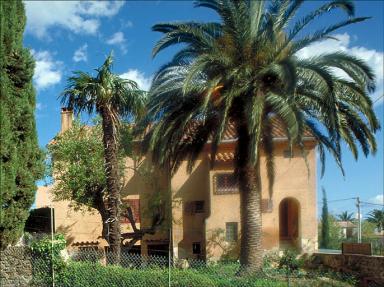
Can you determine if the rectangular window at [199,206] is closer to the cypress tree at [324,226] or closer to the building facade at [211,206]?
the building facade at [211,206]

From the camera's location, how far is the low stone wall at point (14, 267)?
45.3 ft

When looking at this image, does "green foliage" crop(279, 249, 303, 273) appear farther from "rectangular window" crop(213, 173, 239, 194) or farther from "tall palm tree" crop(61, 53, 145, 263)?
"tall palm tree" crop(61, 53, 145, 263)

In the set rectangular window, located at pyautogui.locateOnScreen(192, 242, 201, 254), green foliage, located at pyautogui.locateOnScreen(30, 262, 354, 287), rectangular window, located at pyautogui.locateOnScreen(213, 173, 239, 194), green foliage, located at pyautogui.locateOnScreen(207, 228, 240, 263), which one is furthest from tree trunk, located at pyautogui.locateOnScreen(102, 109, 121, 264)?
rectangular window, located at pyautogui.locateOnScreen(192, 242, 201, 254)

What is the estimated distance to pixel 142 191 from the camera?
3162 cm

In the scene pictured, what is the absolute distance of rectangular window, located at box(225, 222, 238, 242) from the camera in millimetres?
27906

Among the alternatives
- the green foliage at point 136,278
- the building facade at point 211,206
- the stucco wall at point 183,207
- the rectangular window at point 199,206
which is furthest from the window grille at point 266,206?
the green foliage at point 136,278

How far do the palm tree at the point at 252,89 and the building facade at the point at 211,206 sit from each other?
7.42 metres

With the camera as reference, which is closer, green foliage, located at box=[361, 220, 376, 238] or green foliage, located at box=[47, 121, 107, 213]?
green foliage, located at box=[47, 121, 107, 213]

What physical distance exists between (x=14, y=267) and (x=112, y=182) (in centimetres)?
486

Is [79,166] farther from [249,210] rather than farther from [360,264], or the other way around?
[360,264]

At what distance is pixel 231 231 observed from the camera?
28000 mm

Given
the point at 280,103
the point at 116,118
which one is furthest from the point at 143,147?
the point at 280,103

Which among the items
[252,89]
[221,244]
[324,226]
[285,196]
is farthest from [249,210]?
[324,226]

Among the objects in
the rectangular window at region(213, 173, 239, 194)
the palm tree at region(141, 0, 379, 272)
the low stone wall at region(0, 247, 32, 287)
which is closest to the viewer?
the low stone wall at region(0, 247, 32, 287)
